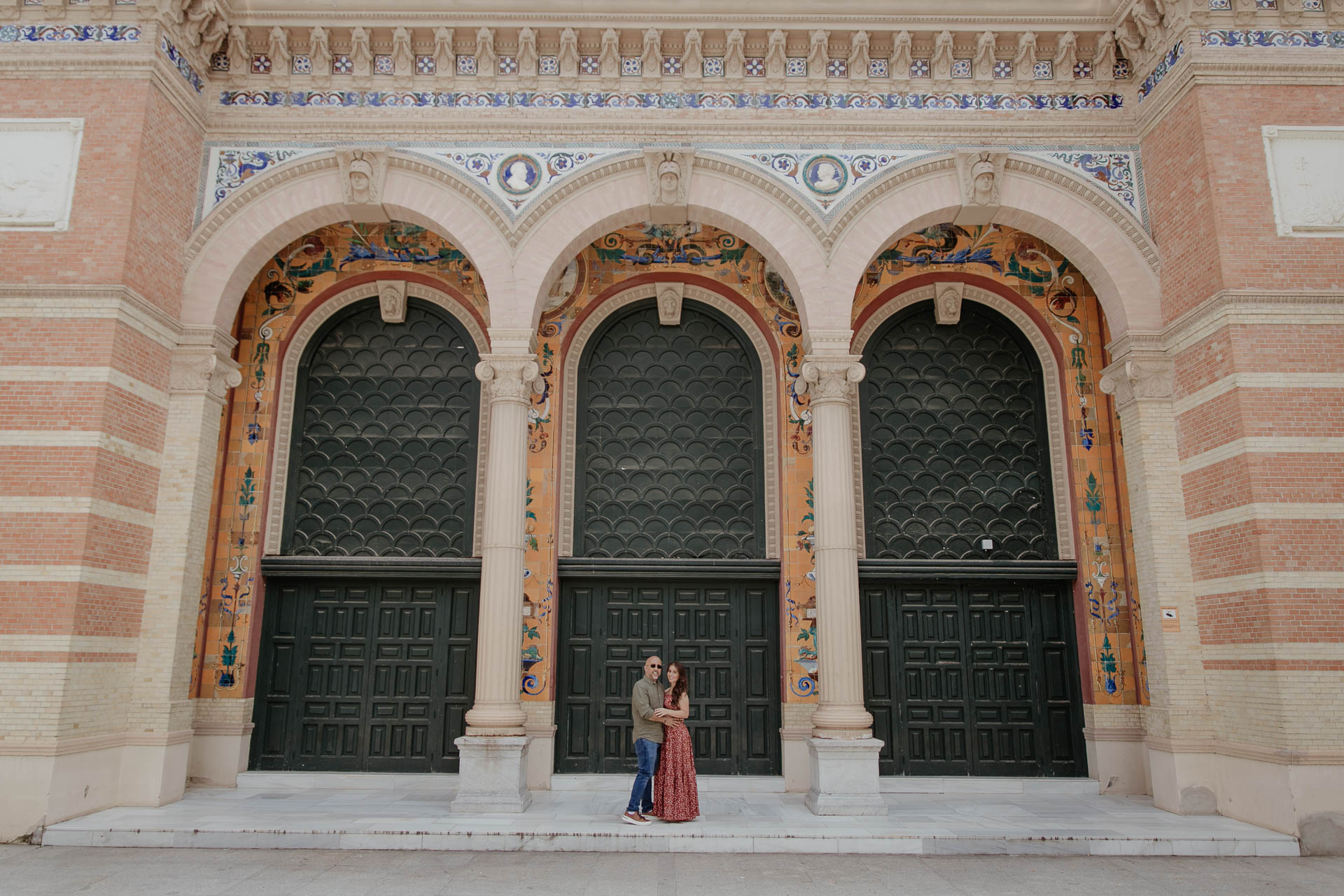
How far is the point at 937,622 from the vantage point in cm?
1127

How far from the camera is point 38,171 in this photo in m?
9.52

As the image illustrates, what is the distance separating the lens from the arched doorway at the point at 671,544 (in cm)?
1098

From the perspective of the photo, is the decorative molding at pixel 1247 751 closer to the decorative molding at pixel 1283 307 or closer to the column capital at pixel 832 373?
the decorative molding at pixel 1283 307

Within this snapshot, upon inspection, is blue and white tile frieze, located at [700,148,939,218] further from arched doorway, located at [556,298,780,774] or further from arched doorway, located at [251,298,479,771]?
arched doorway, located at [251,298,479,771]

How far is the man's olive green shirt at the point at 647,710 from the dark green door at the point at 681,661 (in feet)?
7.68

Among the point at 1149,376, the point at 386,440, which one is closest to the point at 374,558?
the point at 386,440

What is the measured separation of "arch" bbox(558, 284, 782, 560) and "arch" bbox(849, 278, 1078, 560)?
104 cm

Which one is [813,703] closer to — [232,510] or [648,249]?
[648,249]

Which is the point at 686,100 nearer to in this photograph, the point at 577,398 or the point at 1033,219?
the point at 577,398

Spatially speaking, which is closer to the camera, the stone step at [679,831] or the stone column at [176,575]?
the stone step at [679,831]

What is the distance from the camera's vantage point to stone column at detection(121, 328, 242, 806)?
921 cm

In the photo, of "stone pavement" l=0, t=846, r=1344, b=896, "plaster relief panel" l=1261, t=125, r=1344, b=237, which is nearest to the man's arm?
"stone pavement" l=0, t=846, r=1344, b=896

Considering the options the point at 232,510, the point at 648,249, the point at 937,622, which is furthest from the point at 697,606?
the point at 232,510

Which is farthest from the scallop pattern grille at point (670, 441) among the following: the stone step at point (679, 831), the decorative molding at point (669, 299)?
the stone step at point (679, 831)
